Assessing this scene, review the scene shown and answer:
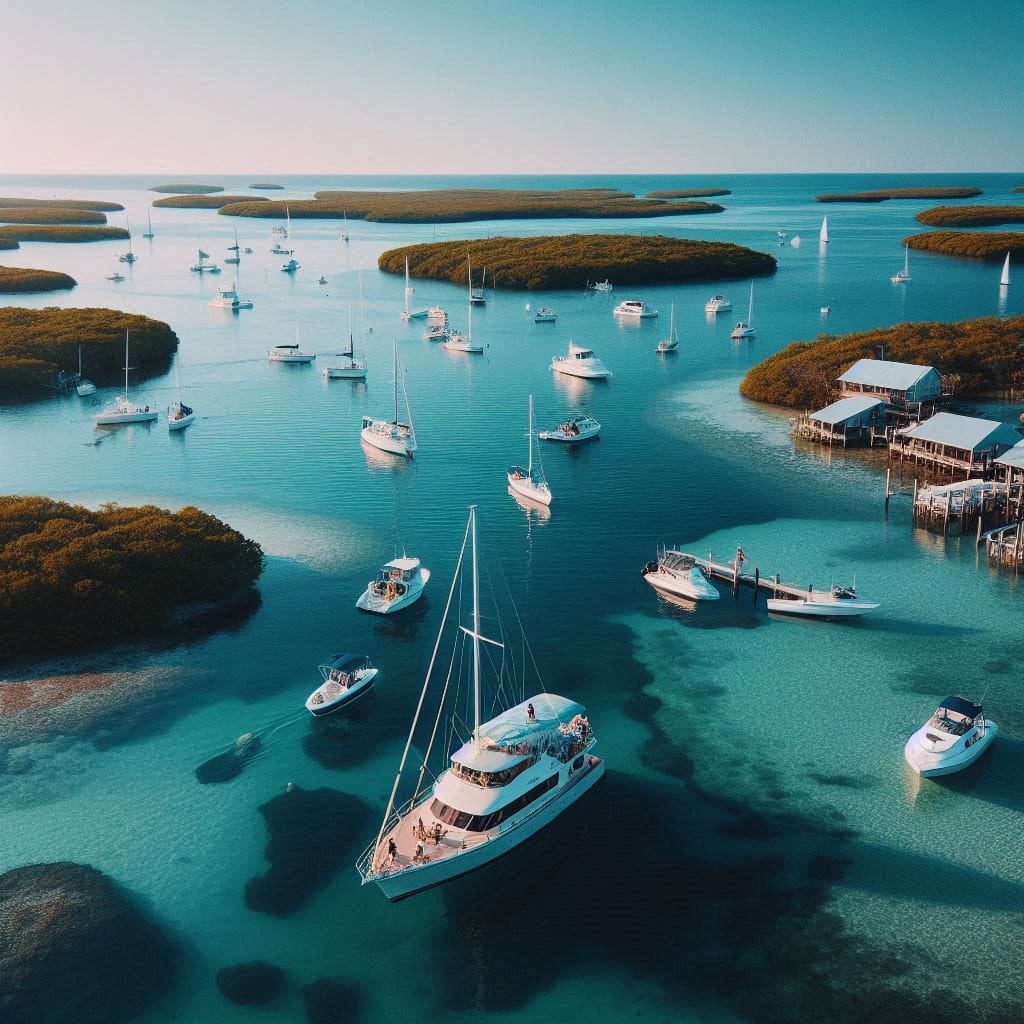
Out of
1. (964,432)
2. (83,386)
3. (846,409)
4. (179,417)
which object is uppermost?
(964,432)

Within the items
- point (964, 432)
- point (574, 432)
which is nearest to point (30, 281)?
point (574, 432)

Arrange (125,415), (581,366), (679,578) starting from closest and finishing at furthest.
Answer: (679,578) → (125,415) → (581,366)

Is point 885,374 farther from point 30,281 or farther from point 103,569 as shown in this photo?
point 30,281

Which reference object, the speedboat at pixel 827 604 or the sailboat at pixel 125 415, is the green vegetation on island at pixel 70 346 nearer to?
the sailboat at pixel 125 415

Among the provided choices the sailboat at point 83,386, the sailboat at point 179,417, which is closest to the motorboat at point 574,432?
the sailboat at point 179,417

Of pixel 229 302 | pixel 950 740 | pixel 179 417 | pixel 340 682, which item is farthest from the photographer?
pixel 229 302

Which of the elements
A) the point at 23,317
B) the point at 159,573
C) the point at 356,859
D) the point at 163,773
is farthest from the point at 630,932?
the point at 23,317
